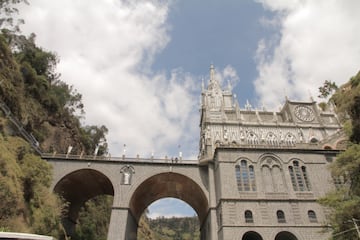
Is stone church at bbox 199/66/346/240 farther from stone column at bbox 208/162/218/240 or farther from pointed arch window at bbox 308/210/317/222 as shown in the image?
stone column at bbox 208/162/218/240

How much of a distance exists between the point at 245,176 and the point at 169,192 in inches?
441

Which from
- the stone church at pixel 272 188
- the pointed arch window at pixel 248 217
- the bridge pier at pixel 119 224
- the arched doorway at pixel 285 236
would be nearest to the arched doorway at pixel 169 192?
the bridge pier at pixel 119 224

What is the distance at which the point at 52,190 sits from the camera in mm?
24156

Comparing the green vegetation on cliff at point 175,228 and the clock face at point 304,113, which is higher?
the clock face at point 304,113

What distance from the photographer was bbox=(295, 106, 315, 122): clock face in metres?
42.8

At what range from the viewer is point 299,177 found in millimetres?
23969

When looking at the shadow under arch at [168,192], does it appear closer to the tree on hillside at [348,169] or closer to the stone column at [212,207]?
the stone column at [212,207]

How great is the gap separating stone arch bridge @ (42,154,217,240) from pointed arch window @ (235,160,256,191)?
2.91 metres

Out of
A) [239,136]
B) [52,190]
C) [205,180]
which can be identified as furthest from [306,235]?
[52,190]

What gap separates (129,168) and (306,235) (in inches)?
684

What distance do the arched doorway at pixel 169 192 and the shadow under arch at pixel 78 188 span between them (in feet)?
11.6

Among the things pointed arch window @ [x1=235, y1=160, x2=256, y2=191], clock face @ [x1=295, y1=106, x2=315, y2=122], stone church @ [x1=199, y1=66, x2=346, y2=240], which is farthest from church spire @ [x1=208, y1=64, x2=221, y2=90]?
pointed arch window @ [x1=235, y1=160, x2=256, y2=191]

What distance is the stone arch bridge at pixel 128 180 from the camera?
24016 millimetres

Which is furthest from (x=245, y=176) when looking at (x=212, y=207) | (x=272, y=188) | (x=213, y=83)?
(x=213, y=83)
